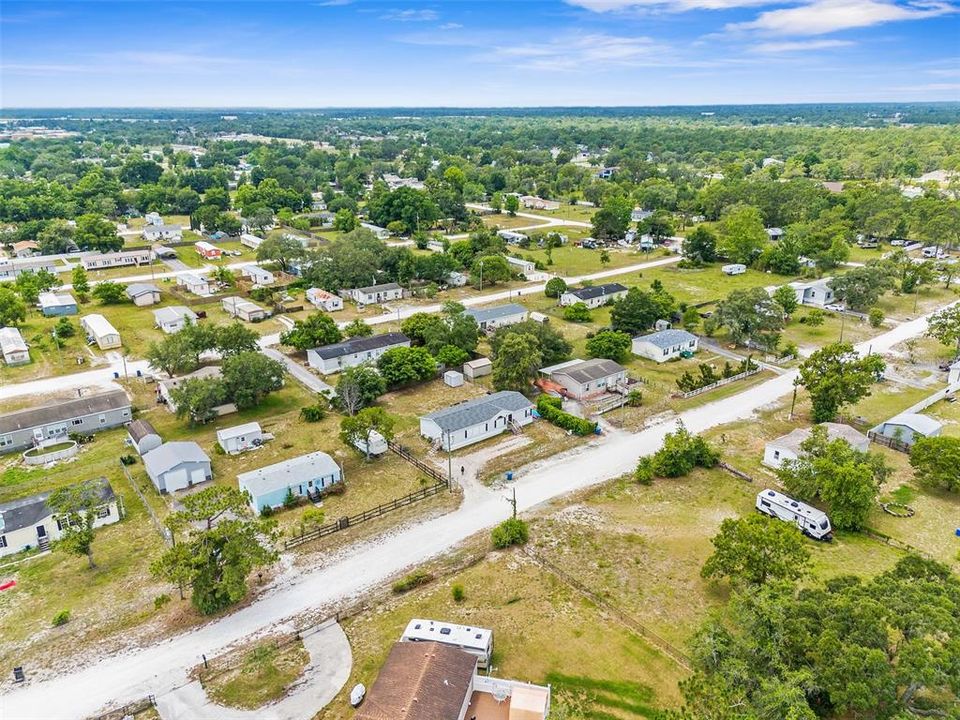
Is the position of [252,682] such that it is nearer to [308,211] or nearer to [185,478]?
[185,478]

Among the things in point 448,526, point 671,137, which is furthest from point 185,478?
point 671,137

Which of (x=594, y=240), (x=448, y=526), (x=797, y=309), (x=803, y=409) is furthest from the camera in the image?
(x=594, y=240)

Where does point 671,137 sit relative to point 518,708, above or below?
above

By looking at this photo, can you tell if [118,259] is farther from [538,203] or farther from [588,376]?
[538,203]

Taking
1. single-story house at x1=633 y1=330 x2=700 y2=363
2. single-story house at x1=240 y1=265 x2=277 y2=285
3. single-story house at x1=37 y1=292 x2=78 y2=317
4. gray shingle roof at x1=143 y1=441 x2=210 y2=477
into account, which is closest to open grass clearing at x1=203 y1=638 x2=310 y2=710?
gray shingle roof at x1=143 y1=441 x2=210 y2=477

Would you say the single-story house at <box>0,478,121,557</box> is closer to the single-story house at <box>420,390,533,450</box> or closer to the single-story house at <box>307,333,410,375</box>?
the single-story house at <box>420,390,533,450</box>

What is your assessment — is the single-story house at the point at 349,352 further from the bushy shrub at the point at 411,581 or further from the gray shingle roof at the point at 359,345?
the bushy shrub at the point at 411,581

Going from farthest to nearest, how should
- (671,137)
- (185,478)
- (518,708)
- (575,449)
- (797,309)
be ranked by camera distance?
(671,137)
(797,309)
(575,449)
(185,478)
(518,708)

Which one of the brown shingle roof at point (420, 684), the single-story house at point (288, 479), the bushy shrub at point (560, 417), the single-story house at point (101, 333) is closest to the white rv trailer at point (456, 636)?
the brown shingle roof at point (420, 684)
